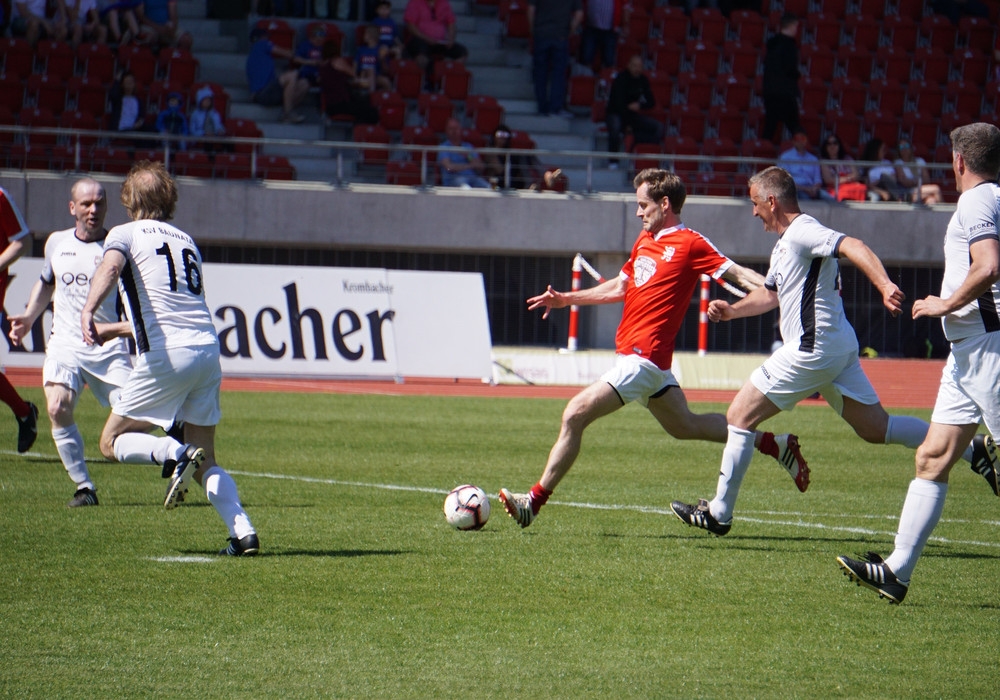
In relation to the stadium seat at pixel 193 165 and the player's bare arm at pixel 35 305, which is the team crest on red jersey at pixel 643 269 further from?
the stadium seat at pixel 193 165

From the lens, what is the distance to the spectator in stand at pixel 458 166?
22.4 metres

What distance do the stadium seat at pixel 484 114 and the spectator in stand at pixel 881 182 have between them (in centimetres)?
716

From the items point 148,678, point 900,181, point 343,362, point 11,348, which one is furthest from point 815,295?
point 900,181

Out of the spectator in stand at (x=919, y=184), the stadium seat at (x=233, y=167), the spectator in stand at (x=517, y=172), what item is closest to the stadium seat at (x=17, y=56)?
the stadium seat at (x=233, y=167)

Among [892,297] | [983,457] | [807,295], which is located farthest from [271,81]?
[892,297]

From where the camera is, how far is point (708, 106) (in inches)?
1016

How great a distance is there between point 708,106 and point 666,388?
1918 cm

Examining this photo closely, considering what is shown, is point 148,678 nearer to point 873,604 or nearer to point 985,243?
point 873,604

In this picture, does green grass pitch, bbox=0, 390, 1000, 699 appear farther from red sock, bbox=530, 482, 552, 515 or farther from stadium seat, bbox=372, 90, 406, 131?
stadium seat, bbox=372, 90, 406, 131

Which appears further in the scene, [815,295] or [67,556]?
[815,295]

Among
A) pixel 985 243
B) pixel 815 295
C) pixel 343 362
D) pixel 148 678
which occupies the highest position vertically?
pixel 985 243

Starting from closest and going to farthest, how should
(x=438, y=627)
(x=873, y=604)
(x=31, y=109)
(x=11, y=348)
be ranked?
(x=438, y=627) → (x=873, y=604) → (x=11, y=348) → (x=31, y=109)

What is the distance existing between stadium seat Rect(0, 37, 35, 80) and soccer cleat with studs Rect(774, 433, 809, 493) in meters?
19.0

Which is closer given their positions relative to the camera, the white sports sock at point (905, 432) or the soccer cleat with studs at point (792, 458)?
the white sports sock at point (905, 432)
